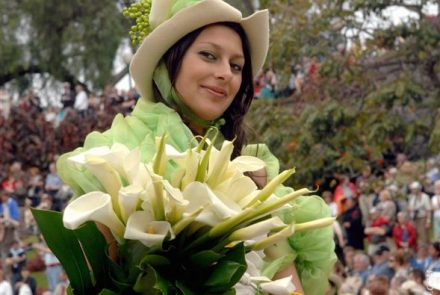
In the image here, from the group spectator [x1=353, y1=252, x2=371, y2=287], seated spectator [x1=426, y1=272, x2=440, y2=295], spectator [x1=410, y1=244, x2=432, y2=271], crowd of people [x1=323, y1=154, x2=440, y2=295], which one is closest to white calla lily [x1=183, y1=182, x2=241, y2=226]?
seated spectator [x1=426, y1=272, x2=440, y2=295]

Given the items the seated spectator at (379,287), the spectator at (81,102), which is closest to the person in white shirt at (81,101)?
the spectator at (81,102)

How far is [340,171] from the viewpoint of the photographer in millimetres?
17656

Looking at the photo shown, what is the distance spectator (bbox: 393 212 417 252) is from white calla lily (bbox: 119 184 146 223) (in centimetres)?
1228

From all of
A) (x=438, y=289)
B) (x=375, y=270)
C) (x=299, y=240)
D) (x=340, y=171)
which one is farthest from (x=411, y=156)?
(x=299, y=240)

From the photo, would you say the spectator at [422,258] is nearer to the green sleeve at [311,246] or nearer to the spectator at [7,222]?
the spectator at [7,222]

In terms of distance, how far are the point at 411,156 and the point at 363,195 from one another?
4.95 ft

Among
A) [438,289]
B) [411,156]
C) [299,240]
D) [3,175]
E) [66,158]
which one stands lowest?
[3,175]

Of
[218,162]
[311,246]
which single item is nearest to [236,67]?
[311,246]

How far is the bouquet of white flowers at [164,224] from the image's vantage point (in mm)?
3748

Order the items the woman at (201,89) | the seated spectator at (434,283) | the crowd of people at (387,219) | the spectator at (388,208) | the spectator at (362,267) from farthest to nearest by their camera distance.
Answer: the spectator at (388,208) → the spectator at (362,267) → the crowd of people at (387,219) → the seated spectator at (434,283) → the woman at (201,89)

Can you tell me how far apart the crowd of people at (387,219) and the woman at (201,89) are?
957cm

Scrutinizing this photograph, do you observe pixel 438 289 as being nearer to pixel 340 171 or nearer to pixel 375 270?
pixel 375 270

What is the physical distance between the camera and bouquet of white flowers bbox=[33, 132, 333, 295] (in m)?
3.75

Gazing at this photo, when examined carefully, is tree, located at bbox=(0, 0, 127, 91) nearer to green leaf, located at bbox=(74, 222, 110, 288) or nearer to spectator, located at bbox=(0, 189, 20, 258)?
spectator, located at bbox=(0, 189, 20, 258)
